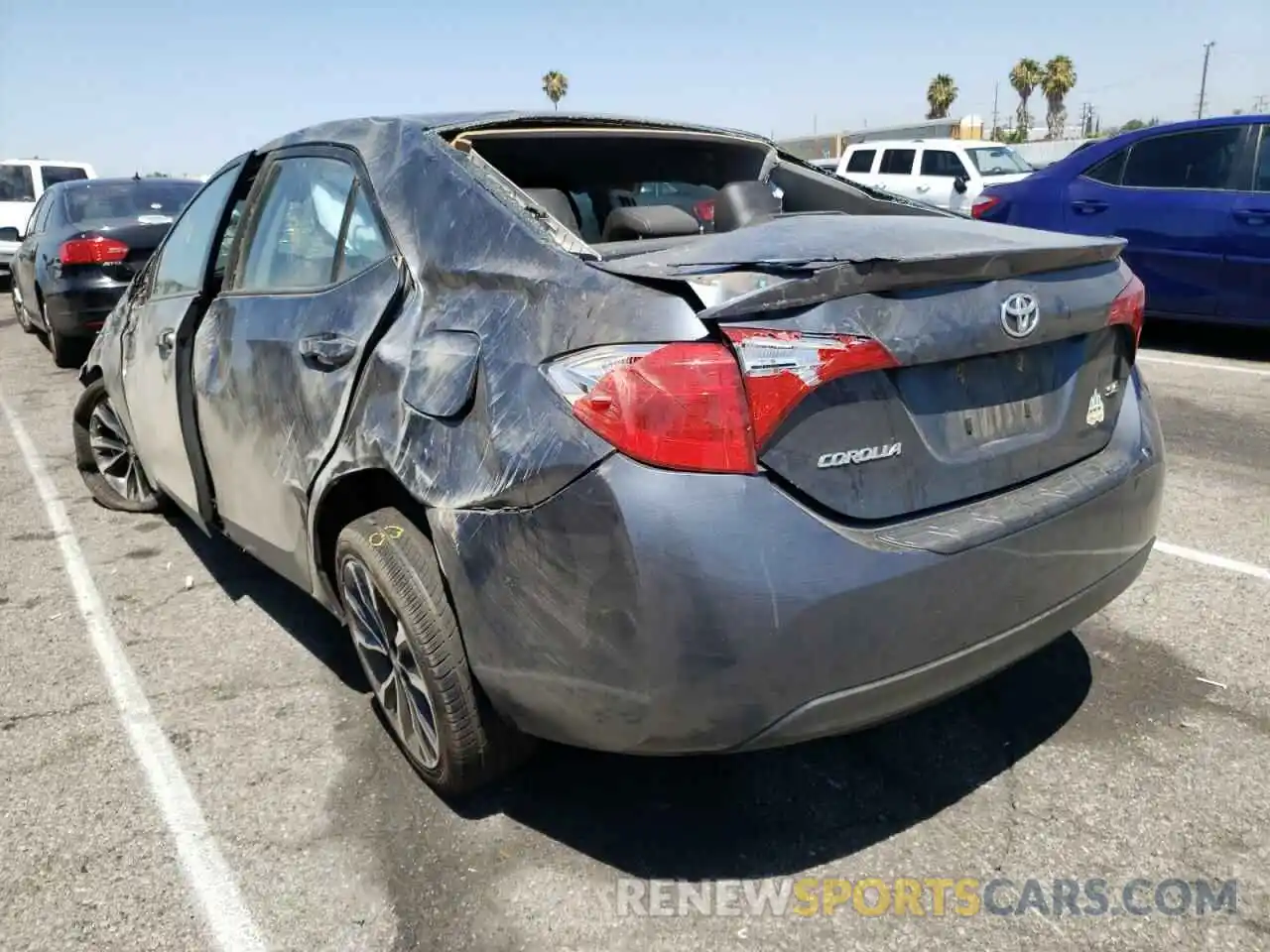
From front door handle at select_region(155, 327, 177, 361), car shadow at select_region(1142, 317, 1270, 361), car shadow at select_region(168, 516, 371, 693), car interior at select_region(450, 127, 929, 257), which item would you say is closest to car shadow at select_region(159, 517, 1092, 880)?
car shadow at select_region(168, 516, 371, 693)

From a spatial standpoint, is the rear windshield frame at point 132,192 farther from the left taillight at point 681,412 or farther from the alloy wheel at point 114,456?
the left taillight at point 681,412

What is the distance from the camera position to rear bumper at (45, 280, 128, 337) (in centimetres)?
818

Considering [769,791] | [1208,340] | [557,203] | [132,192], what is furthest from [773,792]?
[132,192]

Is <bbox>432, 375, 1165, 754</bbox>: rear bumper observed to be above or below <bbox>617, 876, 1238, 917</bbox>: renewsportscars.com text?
above

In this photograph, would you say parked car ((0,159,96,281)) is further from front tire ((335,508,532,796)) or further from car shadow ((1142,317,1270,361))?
front tire ((335,508,532,796))

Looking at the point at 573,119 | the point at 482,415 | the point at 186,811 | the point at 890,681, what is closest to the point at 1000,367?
the point at 890,681

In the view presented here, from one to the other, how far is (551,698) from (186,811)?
1.20m

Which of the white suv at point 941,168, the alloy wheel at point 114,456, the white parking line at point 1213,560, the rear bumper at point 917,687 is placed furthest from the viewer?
the white suv at point 941,168

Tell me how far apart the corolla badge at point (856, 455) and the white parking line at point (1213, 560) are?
7.99 ft

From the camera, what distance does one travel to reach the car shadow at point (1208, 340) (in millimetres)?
7578

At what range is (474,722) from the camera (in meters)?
2.31

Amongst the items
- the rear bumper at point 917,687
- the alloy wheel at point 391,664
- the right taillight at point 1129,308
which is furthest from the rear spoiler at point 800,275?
the alloy wheel at point 391,664

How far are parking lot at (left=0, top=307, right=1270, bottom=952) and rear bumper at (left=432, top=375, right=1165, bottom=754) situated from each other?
0.18 meters

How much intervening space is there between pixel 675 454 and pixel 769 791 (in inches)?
43.8
